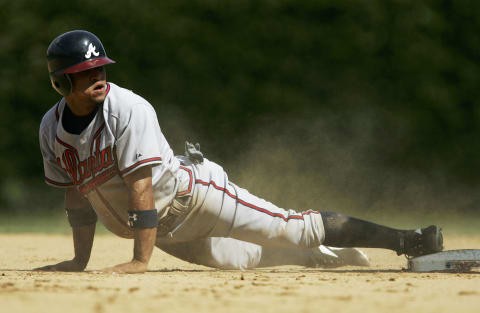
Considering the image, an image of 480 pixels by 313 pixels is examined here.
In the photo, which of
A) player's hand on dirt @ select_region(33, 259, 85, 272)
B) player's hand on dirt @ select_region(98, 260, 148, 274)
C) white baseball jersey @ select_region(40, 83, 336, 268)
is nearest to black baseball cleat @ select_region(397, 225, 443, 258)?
white baseball jersey @ select_region(40, 83, 336, 268)

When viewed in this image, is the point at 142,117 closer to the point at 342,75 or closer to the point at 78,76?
the point at 78,76

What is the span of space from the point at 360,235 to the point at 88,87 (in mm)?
1226

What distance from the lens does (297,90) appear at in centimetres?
604

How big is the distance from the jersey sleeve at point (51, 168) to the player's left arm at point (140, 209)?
0.34 meters

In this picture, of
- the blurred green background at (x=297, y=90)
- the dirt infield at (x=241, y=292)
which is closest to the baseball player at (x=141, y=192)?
the dirt infield at (x=241, y=292)

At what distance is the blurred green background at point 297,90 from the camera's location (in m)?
5.84

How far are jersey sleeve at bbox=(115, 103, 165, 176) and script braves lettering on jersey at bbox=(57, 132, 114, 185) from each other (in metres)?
0.06

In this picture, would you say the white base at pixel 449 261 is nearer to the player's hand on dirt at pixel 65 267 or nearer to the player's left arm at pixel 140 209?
the player's left arm at pixel 140 209

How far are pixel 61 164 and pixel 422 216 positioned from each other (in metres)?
3.61

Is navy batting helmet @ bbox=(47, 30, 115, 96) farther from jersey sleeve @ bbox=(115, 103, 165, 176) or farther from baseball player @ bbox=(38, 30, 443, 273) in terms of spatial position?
jersey sleeve @ bbox=(115, 103, 165, 176)

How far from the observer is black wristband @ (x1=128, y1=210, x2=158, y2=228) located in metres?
2.44

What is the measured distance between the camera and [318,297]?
1923mm

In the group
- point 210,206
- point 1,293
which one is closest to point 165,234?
point 210,206

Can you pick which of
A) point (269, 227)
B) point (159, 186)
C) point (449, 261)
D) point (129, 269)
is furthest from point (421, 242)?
point (129, 269)
